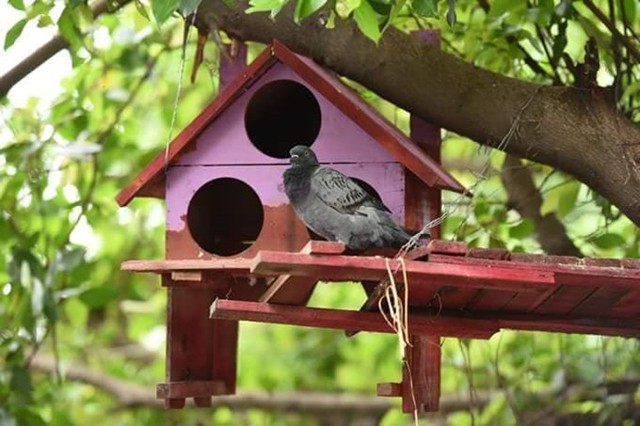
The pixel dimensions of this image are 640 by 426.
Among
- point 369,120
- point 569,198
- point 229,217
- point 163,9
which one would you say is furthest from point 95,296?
point 163,9

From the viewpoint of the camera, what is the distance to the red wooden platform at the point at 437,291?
2312 millimetres

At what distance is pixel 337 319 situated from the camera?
103 inches

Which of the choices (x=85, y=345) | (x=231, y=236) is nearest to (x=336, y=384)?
(x=85, y=345)

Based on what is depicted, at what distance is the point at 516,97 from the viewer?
2.87 metres

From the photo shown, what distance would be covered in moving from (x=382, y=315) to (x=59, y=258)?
4.57 ft

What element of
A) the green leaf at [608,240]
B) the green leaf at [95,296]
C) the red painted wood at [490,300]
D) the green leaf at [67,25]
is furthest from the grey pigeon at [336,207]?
the green leaf at [95,296]

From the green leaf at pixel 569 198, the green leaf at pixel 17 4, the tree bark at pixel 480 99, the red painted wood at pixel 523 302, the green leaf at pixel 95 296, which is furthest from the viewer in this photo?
the green leaf at pixel 95 296

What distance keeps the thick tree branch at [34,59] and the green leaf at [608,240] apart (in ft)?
4.04

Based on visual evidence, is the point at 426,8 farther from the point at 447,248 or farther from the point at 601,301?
the point at 601,301

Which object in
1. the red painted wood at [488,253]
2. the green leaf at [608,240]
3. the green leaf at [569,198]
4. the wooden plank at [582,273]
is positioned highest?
the green leaf at [569,198]

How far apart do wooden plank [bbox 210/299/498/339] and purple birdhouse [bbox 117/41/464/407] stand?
34 mm

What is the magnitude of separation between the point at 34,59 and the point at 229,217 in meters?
0.60

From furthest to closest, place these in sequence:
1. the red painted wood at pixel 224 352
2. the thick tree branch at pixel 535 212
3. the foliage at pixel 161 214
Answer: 1. the thick tree branch at pixel 535 212
2. the red painted wood at pixel 224 352
3. the foliage at pixel 161 214

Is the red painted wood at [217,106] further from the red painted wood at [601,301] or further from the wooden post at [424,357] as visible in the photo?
the red painted wood at [601,301]
